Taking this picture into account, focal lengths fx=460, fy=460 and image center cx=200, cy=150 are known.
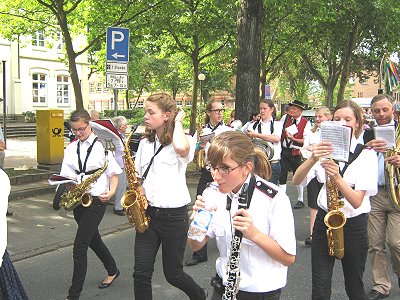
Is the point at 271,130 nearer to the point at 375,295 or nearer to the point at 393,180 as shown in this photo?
the point at 393,180

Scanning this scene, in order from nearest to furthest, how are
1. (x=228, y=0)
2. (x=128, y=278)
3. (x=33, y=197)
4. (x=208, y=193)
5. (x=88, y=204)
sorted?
(x=208, y=193) → (x=88, y=204) → (x=128, y=278) → (x=33, y=197) → (x=228, y=0)

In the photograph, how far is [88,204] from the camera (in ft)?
14.4

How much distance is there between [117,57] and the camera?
27.9ft

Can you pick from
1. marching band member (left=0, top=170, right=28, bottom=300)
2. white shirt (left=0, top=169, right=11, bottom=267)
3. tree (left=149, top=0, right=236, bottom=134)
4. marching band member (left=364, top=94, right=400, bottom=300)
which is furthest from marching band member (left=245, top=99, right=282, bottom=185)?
tree (left=149, top=0, right=236, bottom=134)

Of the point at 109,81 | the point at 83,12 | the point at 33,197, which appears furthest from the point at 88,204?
the point at 83,12

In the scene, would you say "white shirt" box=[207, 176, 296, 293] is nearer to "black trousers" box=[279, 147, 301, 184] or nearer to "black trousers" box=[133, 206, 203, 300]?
"black trousers" box=[133, 206, 203, 300]

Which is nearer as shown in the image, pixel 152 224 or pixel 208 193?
pixel 208 193

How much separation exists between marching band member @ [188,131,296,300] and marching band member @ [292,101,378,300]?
3.49 ft

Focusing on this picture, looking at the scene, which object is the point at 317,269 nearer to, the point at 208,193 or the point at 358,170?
the point at 358,170

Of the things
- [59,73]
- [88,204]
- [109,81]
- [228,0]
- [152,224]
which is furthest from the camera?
[59,73]

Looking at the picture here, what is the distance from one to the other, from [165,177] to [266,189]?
5.04ft

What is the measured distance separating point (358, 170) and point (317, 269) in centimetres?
83

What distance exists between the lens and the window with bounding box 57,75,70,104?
1524 inches

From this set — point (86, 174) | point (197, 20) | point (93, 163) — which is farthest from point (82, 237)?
point (197, 20)
